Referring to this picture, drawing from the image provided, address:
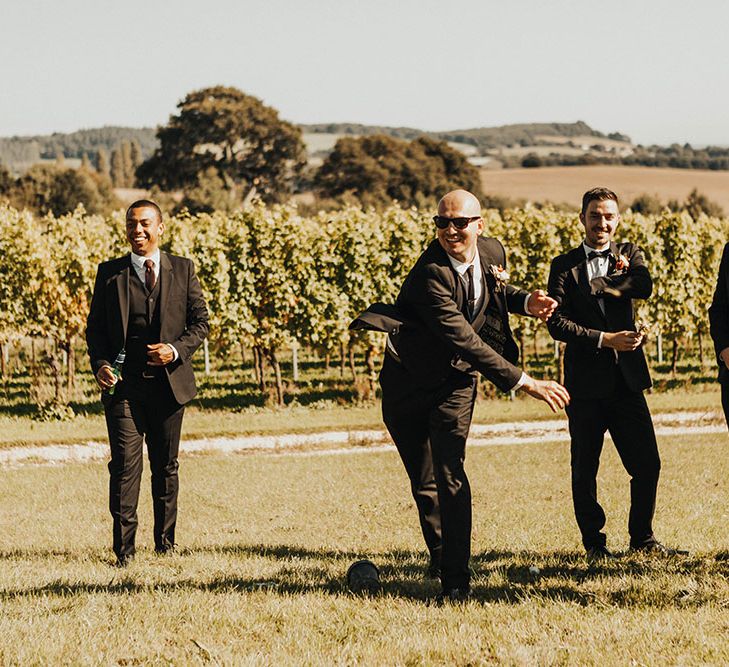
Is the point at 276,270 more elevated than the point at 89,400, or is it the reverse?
the point at 276,270

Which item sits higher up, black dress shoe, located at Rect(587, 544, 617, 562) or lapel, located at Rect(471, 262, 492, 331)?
lapel, located at Rect(471, 262, 492, 331)

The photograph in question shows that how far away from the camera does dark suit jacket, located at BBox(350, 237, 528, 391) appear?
5.10 m

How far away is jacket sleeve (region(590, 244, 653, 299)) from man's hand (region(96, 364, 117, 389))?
3.41m

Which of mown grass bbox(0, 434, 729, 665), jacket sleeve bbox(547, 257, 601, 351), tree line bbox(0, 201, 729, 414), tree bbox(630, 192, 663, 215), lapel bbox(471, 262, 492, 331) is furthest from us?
tree bbox(630, 192, 663, 215)

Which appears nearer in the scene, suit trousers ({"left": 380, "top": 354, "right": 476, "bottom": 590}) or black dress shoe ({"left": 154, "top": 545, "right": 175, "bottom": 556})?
suit trousers ({"left": 380, "top": 354, "right": 476, "bottom": 590})

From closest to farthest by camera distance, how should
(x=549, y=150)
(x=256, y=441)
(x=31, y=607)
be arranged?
(x=31, y=607)
(x=256, y=441)
(x=549, y=150)

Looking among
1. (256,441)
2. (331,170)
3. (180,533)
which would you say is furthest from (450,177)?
(180,533)

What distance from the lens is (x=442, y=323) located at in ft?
16.7

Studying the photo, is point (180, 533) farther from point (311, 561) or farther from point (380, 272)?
point (380, 272)

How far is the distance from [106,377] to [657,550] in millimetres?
3997

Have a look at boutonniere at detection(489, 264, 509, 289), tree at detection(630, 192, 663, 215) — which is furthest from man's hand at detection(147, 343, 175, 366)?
tree at detection(630, 192, 663, 215)

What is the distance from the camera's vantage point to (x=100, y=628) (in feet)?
14.5

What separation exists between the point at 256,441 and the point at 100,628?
1008 cm

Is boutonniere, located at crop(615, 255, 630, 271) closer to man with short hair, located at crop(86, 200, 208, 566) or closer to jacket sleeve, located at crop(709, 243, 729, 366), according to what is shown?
jacket sleeve, located at crop(709, 243, 729, 366)
